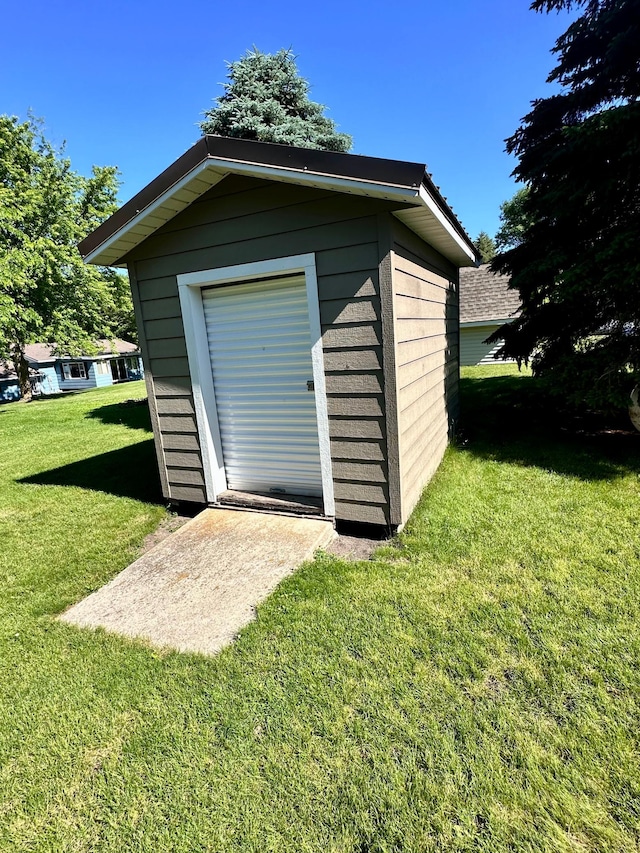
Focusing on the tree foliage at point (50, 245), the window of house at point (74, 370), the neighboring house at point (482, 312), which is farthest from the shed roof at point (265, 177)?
the window of house at point (74, 370)

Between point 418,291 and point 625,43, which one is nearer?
point 418,291

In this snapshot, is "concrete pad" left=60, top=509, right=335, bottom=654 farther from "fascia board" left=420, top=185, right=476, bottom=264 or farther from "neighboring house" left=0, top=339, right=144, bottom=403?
"neighboring house" left=0, top=339, right=144, bottom=403

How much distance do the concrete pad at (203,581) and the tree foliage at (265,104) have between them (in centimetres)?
887

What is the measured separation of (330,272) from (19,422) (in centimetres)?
1238

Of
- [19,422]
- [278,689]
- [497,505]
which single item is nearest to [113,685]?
[278,689]

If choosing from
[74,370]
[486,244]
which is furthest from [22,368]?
[486,244]

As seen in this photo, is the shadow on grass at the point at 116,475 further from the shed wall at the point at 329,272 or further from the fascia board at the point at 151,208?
the fascia board at the point at 151,208

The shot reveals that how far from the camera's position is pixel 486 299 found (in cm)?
1495

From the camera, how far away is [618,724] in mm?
1777

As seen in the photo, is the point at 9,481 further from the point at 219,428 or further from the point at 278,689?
the point at 278,689

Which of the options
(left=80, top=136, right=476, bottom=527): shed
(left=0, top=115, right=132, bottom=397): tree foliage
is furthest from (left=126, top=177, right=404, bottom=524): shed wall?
(left=0, top=115, right=132, bottom=397): tree foliage

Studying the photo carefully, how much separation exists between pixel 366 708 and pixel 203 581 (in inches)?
62.6

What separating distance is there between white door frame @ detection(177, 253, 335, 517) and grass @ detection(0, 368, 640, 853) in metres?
1.03

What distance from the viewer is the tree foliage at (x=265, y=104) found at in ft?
29.0
